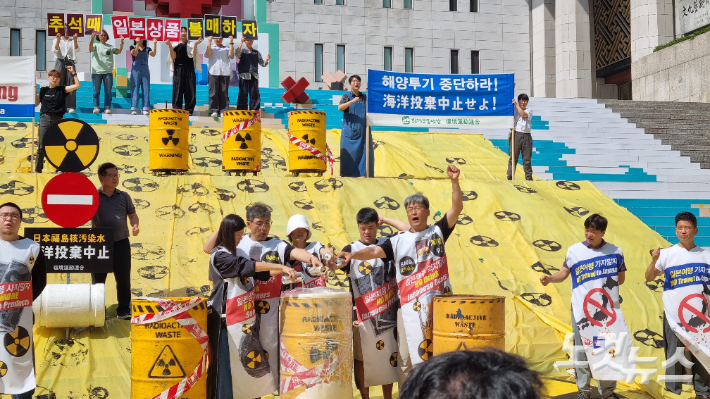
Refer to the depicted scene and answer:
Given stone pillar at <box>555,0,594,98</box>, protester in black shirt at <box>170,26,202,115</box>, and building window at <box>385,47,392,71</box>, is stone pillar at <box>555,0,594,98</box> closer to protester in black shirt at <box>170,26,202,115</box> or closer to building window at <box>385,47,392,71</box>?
building window at <box>385,47,392,71</box>

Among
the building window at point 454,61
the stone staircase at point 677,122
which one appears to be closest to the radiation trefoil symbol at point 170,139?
the stone staircase at point 677,122

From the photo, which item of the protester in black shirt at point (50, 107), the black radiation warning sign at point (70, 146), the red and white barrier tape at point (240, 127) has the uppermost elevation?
the protester in black shirt at point (50, 107)

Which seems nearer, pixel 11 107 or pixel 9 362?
pixel 9 362

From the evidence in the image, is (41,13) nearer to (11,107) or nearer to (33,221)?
(11,107)

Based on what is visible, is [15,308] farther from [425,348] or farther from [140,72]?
[140,72]

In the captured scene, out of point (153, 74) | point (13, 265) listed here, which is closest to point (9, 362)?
point (13, 265)

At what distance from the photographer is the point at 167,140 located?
35.3 ft

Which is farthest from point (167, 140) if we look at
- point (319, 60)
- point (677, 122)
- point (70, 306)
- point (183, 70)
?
point (319, 60)

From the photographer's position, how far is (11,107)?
1139 cm

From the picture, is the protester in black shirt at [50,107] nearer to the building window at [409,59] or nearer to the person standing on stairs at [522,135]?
the person standing on stairs at [522,135]

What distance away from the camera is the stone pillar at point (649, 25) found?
22.8 metres

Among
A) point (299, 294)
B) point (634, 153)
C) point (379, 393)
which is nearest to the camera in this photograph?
point (299, 294)

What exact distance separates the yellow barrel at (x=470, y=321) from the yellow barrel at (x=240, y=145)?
6.15 metres

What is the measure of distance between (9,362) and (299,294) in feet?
6.81
